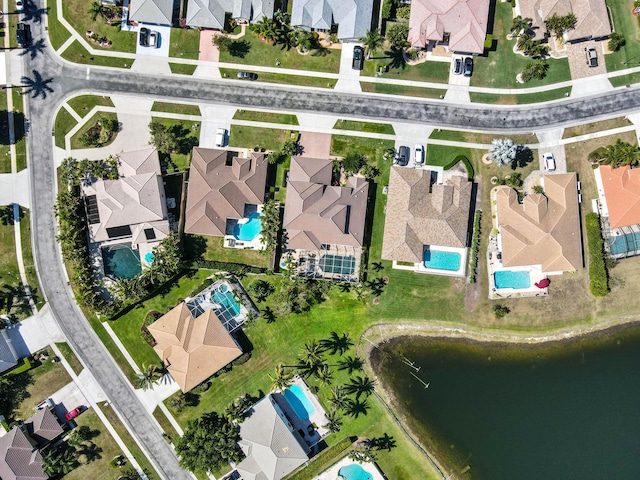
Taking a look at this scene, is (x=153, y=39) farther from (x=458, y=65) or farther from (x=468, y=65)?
(x=468, y=65)

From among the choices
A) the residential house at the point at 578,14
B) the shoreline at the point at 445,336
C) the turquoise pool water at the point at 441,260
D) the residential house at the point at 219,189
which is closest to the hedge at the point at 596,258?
the shoreline at the point at 445,336

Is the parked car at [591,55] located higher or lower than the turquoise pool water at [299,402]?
higher

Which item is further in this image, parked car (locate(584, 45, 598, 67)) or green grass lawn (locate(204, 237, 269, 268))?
green grass lawn (locate(204, 237, 269, 268))

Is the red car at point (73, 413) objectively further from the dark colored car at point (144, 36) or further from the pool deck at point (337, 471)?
the dark colored car at point (144, 36)

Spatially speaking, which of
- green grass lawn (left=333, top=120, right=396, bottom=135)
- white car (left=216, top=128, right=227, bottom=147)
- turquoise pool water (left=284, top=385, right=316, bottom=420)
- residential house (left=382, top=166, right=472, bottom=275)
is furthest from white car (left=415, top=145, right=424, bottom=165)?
turquoise pool water (left=284, top=385, right=316, bottom=420)

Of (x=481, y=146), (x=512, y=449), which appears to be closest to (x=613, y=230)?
(x=481, y=146)

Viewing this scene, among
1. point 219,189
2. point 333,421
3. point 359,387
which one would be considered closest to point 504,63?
point 219,189

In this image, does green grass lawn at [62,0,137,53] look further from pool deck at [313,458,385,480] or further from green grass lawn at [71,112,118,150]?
pool deck at [313,458,385,480]
